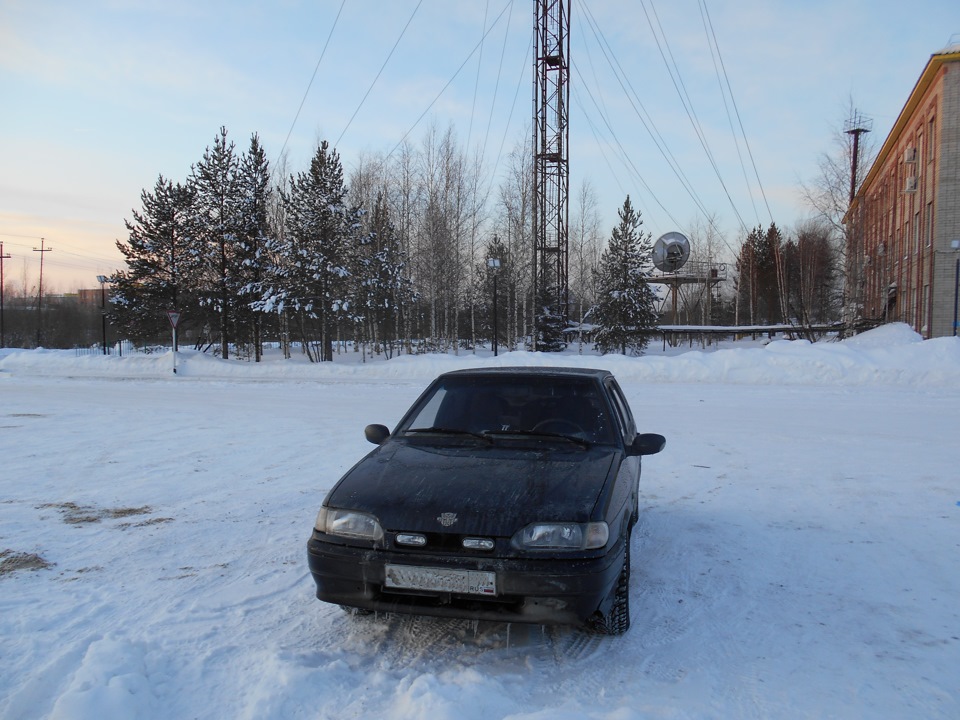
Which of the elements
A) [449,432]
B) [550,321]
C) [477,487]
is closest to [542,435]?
[449,432]

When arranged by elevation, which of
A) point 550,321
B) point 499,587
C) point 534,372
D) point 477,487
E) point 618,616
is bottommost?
point 618,616

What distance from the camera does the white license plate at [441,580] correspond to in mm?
3180

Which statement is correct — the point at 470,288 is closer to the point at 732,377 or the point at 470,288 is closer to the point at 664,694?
the point at 732,377

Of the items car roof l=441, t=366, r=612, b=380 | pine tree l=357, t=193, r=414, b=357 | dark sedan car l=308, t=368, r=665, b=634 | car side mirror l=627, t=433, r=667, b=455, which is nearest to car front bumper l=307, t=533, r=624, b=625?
dark sedan car l=308, t=368, r=665, b=634

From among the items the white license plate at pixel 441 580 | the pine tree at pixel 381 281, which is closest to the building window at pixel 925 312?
the pine tree at pixel 381 281

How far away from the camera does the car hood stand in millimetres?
3312

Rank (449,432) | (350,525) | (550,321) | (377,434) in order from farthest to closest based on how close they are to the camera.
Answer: (550,321)
(377,434)
(449,432)
(350,525)

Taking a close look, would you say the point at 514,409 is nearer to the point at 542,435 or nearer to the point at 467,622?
the point at 542,435

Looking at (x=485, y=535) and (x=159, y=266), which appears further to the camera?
(x=159, y=266)

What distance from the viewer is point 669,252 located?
1508 inches

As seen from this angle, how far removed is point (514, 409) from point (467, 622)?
1.50 m

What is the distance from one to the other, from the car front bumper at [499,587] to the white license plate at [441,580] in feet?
0.08

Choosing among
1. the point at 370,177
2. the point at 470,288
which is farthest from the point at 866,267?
the point at 370,177

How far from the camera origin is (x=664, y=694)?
10.00 feet
